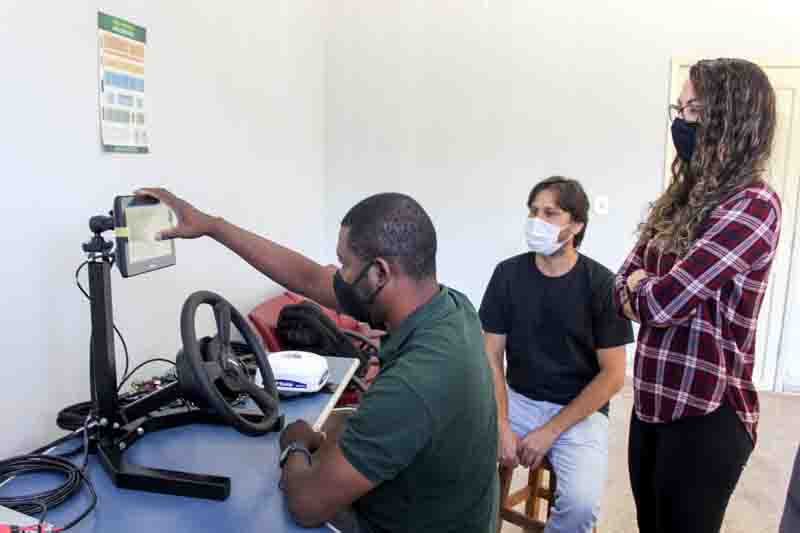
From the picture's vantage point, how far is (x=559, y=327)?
2.10m

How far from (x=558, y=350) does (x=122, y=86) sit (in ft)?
5.40

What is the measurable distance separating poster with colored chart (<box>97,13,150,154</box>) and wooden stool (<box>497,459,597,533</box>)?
5.28 ft

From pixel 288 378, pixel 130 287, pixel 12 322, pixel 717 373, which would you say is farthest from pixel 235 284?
pixel 717 373

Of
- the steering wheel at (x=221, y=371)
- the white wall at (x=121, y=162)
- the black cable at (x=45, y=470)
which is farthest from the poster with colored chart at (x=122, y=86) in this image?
the black cable at (x=45, y=470)

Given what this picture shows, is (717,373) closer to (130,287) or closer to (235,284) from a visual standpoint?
(130,287)

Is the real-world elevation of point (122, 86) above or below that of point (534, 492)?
above

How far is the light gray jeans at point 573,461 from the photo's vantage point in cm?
190

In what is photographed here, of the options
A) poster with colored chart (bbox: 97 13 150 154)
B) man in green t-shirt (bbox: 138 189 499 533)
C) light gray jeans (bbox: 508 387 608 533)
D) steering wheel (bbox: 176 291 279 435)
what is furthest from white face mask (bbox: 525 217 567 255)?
poster with colored chart (bbox: 97 13 150 154)

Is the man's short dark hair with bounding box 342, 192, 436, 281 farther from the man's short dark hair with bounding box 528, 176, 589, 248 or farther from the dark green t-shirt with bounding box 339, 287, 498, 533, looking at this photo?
the man's short dark hair with bounding box 528, 176, 589, 248

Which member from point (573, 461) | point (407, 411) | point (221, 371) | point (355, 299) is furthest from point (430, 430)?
point (573, 461)

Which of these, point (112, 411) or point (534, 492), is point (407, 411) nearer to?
point (112, 411)

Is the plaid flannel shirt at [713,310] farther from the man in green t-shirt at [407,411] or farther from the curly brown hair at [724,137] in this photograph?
the man in green t-shirt at [407,411]

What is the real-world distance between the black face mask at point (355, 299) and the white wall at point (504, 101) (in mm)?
2902

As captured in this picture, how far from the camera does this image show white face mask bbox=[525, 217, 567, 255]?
2123 millimetres
